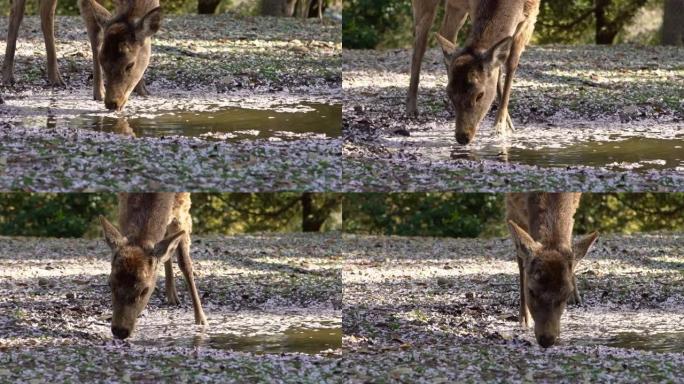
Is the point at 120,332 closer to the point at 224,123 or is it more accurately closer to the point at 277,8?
the point at 224,123

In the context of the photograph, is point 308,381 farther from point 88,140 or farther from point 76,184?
point 88,140

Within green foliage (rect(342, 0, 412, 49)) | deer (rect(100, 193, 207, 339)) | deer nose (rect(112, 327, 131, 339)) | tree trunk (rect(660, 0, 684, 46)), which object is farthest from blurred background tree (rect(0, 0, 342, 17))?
deer nose (rect(112, 327, 131, 339))

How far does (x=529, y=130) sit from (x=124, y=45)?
369cm

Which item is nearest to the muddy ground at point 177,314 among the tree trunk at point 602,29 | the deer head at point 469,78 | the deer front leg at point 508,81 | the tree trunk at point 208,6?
the deer head at point 469,78

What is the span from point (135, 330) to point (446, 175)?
265 centimetres

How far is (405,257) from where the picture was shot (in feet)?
38.9

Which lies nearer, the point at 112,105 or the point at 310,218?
the point at 112,105

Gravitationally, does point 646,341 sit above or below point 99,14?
below

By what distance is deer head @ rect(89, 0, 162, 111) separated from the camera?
9.41m

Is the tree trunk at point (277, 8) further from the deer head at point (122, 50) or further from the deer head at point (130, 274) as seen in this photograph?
the deer head at point (130, 274)

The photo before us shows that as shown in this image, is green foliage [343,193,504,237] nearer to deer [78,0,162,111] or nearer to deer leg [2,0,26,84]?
deer [78,0,162,111]

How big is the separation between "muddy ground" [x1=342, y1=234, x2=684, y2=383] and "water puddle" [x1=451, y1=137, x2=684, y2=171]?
1.26 m

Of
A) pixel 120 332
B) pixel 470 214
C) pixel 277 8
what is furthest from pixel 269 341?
pixel 277 8

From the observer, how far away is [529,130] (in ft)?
34.3
